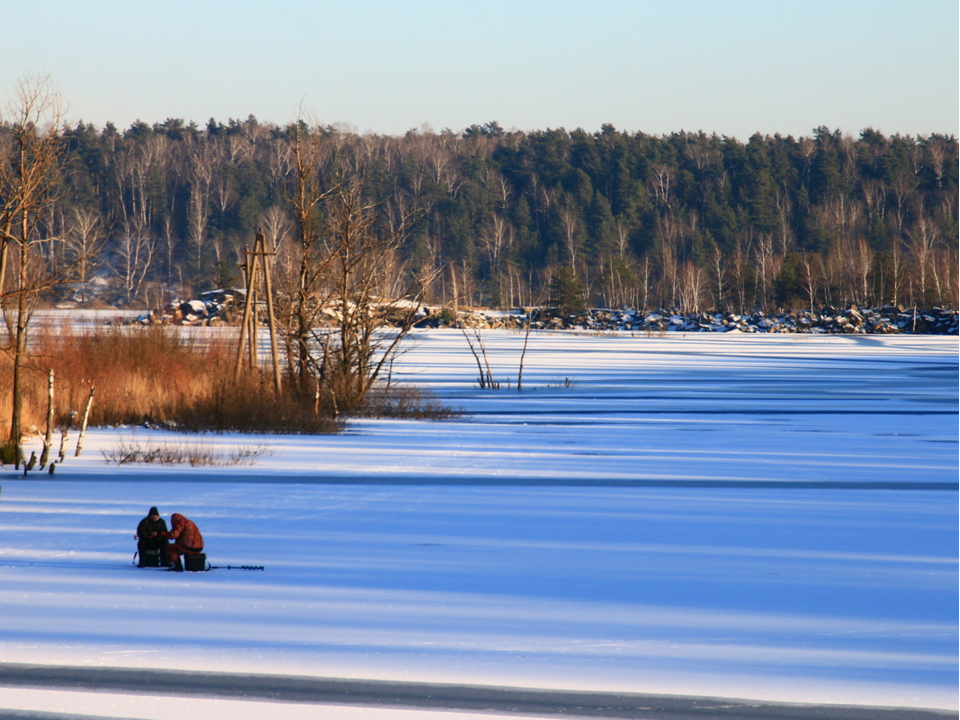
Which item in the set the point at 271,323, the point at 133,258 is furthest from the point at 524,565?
the point at 133,258

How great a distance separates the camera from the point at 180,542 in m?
8.00

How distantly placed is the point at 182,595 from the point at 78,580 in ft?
→ 3.12

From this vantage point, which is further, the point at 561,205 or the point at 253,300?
the point at 561,205

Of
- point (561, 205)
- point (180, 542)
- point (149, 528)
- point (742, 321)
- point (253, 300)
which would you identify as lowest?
point (180, 542)

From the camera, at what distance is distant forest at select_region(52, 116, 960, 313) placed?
109125mm

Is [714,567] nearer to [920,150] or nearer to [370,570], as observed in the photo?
[370,570]

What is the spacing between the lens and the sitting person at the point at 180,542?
26.2 feet

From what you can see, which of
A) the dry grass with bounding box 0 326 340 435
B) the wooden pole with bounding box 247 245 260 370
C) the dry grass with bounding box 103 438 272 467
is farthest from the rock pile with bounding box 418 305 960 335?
the dry grass with bounding box 103 438 272 467

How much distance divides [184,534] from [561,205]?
11987 centimetres

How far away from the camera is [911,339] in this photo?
6312cm

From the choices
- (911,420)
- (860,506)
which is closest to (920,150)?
(911,420)

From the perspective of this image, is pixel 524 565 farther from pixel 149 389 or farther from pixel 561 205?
pixel 561 205

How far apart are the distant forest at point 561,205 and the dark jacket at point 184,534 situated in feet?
295

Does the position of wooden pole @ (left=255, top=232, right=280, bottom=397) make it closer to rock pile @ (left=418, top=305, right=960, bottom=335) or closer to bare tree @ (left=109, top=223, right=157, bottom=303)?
rock pile @ (left=418, top=305, right=960, bottom=335)
